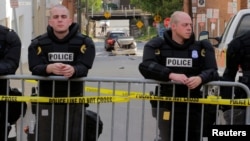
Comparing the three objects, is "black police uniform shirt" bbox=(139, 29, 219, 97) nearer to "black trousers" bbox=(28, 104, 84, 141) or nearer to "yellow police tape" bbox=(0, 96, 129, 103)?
"yellow police tape" bbox=(0, 96, 129, 103)

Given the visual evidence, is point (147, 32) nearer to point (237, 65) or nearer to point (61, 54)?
point (237, 65)

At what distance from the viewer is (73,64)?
6.32 m

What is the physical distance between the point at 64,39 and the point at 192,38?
1.29m

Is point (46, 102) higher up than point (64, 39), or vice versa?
point (64, 39)

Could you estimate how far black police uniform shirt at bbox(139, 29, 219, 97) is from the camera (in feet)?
20.4

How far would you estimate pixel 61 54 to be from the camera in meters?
6.28

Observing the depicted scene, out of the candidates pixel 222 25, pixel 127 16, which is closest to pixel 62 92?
pixel 222 25

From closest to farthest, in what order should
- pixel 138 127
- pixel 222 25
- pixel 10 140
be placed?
pixel 10 140 < pixel 138 127 < pixel 222 25

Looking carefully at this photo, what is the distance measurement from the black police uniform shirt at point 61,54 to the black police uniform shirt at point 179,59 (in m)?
0.60

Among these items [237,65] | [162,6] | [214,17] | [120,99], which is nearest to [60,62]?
[120,99]

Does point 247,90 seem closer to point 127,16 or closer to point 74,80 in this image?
point 74,80

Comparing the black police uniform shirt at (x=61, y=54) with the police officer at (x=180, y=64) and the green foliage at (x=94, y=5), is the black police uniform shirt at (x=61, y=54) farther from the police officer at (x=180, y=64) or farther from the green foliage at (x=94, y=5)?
the green foliage at (x=94, y=5)

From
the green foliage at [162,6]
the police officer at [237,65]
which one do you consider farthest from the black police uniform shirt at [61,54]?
the green foliage at [162,6]

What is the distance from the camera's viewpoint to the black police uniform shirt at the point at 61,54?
247 inches
